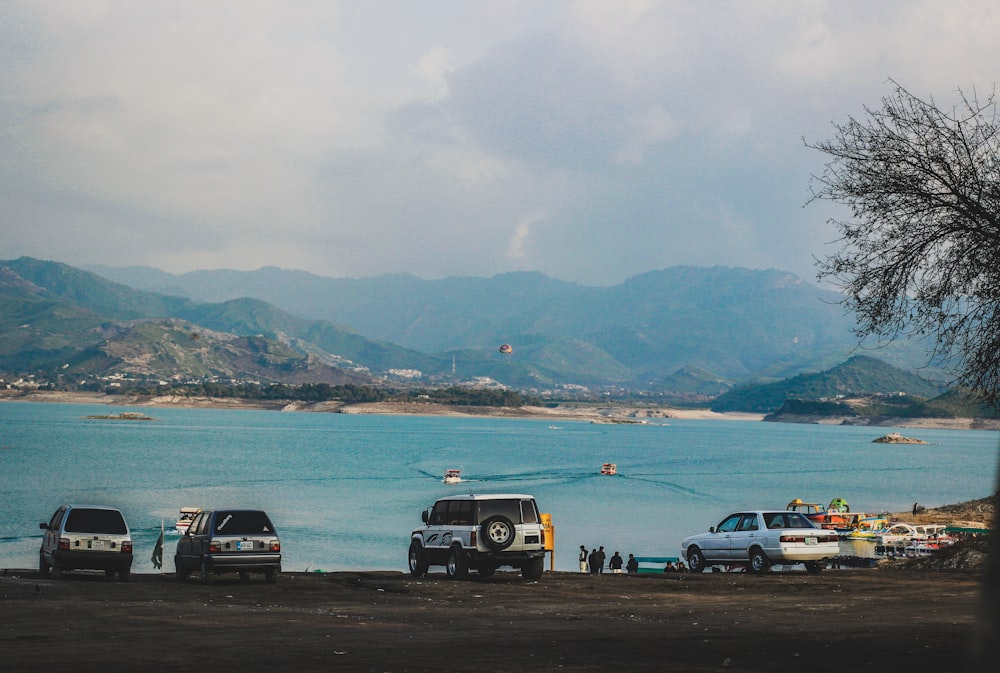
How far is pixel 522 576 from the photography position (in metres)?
28.4

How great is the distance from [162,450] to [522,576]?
149 m

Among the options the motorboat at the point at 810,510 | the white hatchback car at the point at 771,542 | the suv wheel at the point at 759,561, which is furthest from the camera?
the motorboat at the point at 810,510

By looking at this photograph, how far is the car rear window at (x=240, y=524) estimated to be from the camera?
26344mm

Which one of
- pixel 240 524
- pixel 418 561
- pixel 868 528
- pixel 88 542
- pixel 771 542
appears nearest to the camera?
pixel 240 524

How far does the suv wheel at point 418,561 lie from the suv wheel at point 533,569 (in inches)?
123

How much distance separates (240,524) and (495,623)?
1011 cm

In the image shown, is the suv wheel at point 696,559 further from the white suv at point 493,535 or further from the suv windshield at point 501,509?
the suv windshield at point 501,509

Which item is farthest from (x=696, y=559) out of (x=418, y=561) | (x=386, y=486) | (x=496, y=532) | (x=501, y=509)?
(x=386, y=486)

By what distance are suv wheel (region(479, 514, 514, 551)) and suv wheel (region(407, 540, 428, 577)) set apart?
9.95 ft

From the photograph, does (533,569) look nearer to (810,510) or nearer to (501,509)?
(501,509)

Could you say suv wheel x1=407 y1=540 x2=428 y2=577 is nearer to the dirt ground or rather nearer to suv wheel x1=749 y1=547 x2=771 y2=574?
the dirt ground

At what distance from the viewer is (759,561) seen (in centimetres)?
3072

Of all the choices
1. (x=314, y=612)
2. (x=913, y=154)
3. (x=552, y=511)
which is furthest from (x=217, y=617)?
(x=552, y=511)

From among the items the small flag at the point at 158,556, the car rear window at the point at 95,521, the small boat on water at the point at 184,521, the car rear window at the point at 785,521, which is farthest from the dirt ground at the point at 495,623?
the small boat on water at the point at 184,521
